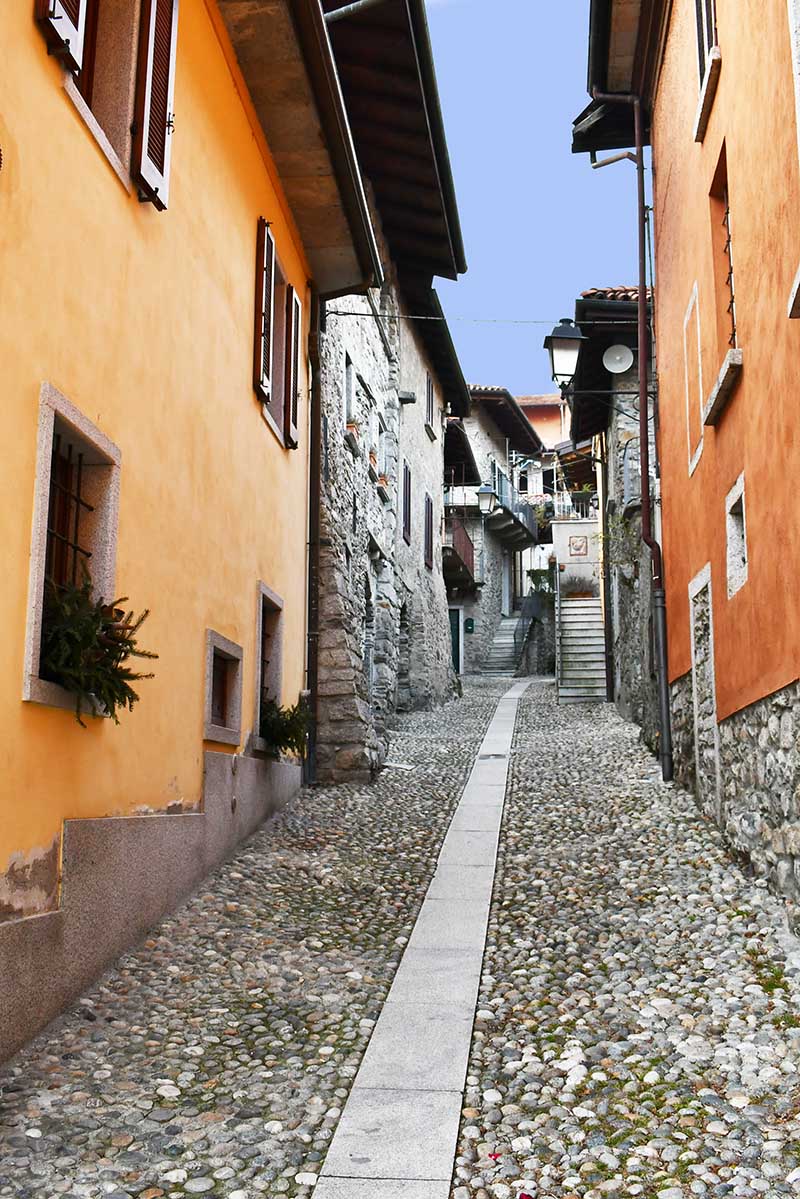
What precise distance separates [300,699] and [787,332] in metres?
5.48

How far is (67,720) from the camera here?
4.31 metres

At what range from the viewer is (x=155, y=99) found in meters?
5.40

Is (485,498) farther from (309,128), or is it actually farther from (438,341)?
(309,128)

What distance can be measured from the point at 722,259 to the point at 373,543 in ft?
28.1

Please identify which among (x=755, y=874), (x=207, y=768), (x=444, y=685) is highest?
(x=444, y=685)

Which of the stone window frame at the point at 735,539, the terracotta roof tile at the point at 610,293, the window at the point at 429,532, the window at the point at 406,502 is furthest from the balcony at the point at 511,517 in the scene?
the stone window frame at the point at 735,539

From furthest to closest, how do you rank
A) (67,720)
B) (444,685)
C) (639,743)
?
(444,685) < (639,743) < (67,720)

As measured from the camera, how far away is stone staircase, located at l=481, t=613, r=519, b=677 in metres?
31.5

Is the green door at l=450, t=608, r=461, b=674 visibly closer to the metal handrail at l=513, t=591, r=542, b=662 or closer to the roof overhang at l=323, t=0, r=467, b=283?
the metal handrail at l=513, t=591, r=542, b=662

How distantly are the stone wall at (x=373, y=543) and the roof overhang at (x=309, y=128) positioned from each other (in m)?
1.09

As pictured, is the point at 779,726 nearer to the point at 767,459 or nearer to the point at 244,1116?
the point at 767,459

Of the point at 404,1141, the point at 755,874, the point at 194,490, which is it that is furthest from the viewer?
the point at 194,490

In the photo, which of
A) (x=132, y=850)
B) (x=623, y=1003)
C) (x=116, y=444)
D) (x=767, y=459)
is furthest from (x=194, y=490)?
(x=623, y=1003)

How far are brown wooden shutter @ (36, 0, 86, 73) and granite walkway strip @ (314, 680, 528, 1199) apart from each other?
13.3 ft
